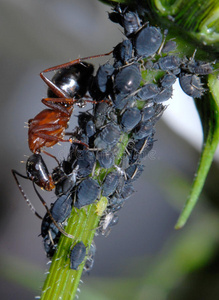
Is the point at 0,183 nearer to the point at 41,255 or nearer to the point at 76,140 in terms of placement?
the point at 41,255

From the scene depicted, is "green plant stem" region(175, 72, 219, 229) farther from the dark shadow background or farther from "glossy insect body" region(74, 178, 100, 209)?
the dark shadow background

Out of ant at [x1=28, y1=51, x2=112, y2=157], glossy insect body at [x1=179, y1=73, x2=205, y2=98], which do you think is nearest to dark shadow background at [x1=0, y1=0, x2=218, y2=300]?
ant at [x1=28, y1=51, x2=112, y2=157]

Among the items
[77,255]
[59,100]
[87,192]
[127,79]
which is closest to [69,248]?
[77,255]

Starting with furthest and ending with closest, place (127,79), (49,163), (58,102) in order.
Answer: (49,163) < (58,102) < (127,79)

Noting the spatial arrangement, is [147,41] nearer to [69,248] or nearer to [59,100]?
[69,248]

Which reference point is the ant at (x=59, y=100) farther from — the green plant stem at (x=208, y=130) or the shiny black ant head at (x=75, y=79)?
the green plant stem at (x=208, y=130)

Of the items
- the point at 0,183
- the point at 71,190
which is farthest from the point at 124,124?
the point at 0,183

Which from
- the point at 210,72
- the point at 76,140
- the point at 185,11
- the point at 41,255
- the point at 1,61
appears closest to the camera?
the point at 185,11
